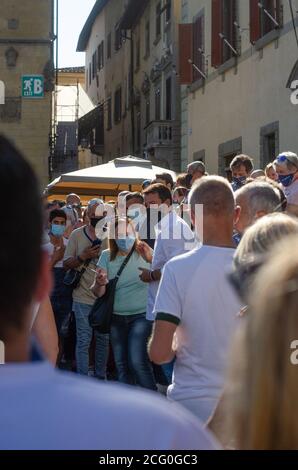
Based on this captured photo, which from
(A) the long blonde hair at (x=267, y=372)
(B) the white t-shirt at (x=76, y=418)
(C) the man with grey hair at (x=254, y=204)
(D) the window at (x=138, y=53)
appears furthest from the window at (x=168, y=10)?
(B) the white t-shirt at (x=76, y=418)

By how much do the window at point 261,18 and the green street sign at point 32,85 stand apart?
73.6 ft

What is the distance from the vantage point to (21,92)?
42469 millimetres

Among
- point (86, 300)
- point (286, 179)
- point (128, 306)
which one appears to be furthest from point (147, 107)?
point (128, 306)

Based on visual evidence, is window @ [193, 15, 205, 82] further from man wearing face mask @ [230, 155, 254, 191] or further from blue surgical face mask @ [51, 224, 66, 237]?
man wearing face mask @ [230, 155, 254, 191]

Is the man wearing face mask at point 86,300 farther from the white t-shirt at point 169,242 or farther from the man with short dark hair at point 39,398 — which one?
the man with short dark hair at point 39,398

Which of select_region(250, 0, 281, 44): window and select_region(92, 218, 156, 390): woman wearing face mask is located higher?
select_region(250, 0, 281, 44): window

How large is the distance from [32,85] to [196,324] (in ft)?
A: 126

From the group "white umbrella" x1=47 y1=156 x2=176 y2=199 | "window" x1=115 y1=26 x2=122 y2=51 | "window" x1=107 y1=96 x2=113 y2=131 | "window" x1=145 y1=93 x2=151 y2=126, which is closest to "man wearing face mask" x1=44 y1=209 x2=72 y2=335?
"white umbrella" x1=47 y1=156 x2=176 y2=199

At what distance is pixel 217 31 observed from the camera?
22.6m

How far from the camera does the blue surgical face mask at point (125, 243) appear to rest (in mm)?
8664

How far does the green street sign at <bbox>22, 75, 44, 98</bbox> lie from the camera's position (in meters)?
41.6

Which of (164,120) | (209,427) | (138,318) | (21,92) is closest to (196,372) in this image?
(209,427)

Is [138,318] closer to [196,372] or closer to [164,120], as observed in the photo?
[196,372]

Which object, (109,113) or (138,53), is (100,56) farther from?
(138,53)
